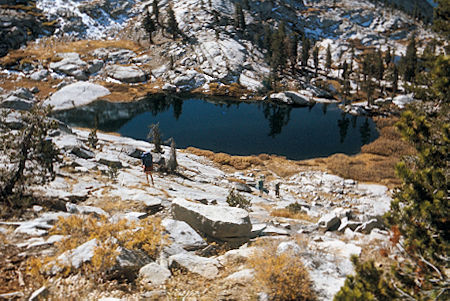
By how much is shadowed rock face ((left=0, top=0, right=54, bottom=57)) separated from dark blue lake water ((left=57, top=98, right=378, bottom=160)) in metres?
50.6

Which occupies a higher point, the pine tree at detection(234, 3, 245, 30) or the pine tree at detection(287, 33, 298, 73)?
the pine tree at detection(234, 3, 245, 30)

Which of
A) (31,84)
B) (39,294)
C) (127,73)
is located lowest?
(31,84)

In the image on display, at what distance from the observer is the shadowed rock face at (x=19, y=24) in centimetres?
8950

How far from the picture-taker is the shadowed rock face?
294ft

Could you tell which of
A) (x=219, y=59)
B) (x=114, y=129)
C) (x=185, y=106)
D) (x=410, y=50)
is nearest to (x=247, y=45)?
(x=219, y=59)

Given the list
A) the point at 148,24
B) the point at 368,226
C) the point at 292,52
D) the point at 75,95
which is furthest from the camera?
the point at 292,52

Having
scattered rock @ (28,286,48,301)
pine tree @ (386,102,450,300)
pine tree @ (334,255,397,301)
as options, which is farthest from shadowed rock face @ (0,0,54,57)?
pine tree @ (334,255,397,301)

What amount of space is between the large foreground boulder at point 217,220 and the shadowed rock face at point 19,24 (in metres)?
103

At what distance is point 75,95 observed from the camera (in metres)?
66.6

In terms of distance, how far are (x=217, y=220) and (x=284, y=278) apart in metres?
3.96

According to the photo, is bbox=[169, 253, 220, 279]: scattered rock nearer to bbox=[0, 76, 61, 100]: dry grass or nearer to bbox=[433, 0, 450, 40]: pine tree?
bbox=[433, 0, 450, 40]: pine tree

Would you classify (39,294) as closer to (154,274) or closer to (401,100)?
(154,274)

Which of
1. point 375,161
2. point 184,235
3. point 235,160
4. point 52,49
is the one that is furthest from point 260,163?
point 52,49

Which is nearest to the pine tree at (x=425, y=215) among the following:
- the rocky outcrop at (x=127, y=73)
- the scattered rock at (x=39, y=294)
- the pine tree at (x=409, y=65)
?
the scattered rock at (x=39, y=294)
